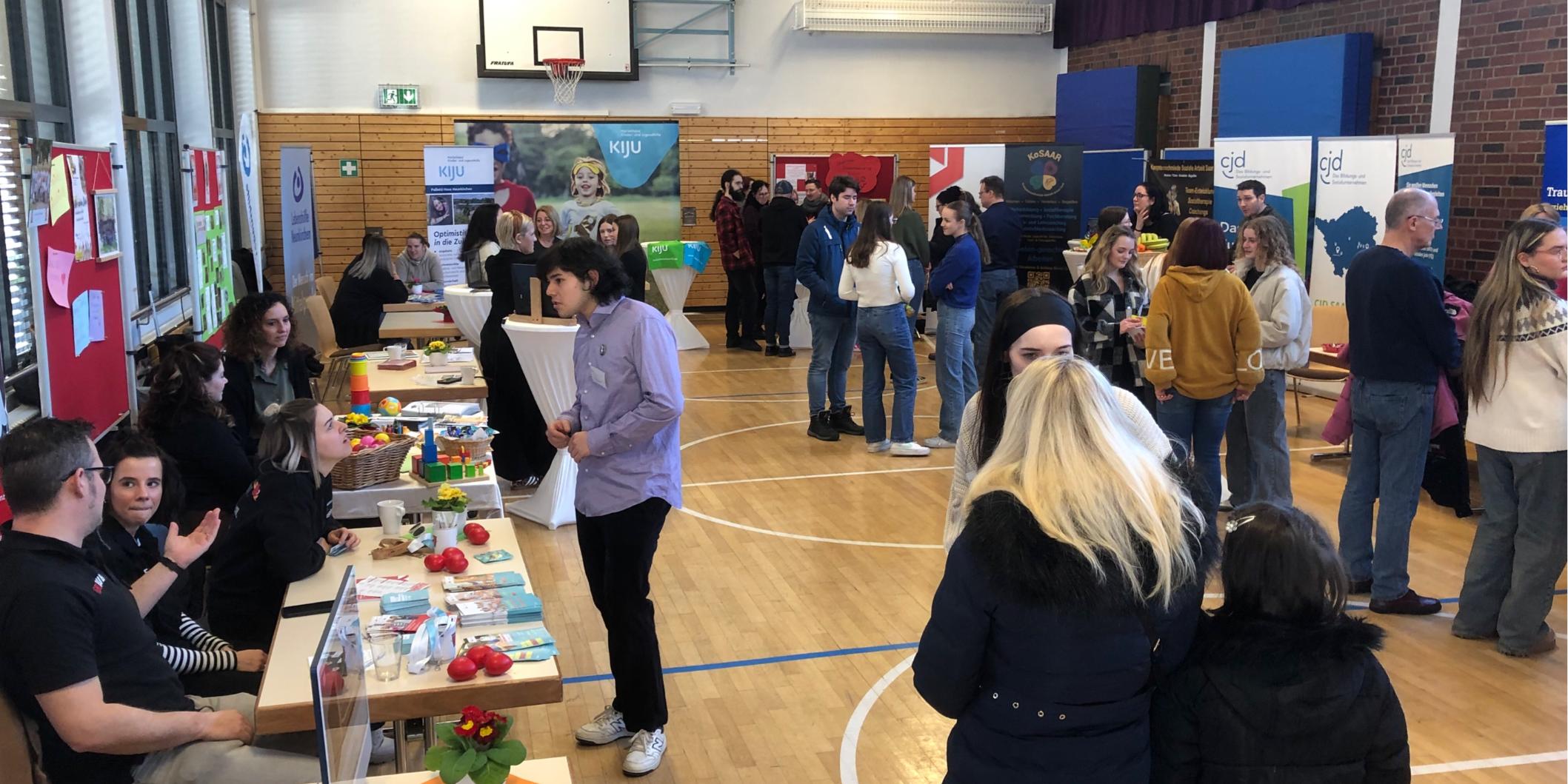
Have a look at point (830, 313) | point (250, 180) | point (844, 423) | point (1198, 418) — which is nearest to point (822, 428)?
point (844, 423)

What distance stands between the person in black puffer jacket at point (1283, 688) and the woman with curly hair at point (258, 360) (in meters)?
4.02

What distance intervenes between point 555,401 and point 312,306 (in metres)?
3.94

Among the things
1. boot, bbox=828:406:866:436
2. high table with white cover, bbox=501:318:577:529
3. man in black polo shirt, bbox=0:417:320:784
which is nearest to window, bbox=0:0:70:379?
man in black polo shirt, bbox=0:417:320:784

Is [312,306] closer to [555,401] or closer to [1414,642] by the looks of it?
[555,401]

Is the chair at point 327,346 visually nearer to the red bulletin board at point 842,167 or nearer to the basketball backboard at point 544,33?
the basketball backboard at point 544,33

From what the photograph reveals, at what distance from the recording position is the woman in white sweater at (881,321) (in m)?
7.01

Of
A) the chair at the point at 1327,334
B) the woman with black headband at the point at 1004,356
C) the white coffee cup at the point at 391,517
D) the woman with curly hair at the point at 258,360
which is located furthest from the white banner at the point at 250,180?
the woman with black headband at the point at 1004,356

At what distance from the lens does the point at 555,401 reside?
588 centimetres

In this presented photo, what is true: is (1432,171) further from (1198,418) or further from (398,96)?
(398,96)

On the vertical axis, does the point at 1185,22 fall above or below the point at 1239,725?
above

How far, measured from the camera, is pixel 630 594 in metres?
3.50

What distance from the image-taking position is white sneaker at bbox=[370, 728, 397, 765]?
361 centimetres

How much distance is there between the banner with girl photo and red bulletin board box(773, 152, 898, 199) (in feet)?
4.03

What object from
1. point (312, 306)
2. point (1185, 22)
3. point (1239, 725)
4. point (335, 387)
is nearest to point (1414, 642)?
point (1239, 725)
